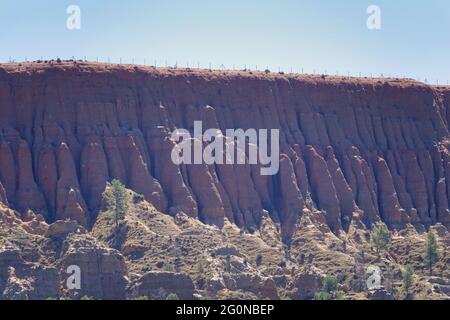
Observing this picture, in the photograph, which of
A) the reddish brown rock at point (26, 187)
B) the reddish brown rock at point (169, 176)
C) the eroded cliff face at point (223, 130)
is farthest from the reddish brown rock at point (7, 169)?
the reddish brown rock at point (169, 176)

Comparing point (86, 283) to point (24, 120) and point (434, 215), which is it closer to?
point (24, 120)

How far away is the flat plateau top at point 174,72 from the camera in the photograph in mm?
166625

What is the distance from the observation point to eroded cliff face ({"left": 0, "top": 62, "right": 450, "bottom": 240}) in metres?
162

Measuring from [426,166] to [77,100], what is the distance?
4386cm

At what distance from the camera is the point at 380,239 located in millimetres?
165625

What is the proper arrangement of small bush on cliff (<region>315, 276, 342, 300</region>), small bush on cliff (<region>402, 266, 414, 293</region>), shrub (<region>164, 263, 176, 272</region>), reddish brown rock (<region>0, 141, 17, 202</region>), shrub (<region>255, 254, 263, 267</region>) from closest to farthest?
shrub (<region>164, 263, 176, 272</region>) → small bush on cliff (<region>315, 276, 342, 300</region>) → small bush on cliff (<region>402, 266, 414, 293</region>) → shrub (<region>255, 254, 263, 267</region>) → reddish brown rock (<region>0, 141, 17, 202</region>)

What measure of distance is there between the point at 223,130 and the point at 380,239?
68.0 feet

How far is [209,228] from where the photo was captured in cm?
15875

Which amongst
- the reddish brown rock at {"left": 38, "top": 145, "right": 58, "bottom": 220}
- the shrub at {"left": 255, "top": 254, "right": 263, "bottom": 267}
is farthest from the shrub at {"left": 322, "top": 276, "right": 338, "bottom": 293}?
the reddish brown rock at {"left": 38, "top": 145, "right": 58, "bottom": 220}

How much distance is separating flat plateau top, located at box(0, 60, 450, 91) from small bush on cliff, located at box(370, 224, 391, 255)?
23423 mm

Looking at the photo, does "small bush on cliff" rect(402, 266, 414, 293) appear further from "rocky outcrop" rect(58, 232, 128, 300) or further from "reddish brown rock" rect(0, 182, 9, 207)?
"reddish brown rock" rect(0, 182, 9, 207)

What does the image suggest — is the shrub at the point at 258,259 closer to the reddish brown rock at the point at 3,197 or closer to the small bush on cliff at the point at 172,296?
the small bush on cliff at the point at 172,296

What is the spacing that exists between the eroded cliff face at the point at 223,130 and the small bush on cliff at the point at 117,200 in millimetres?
1276
